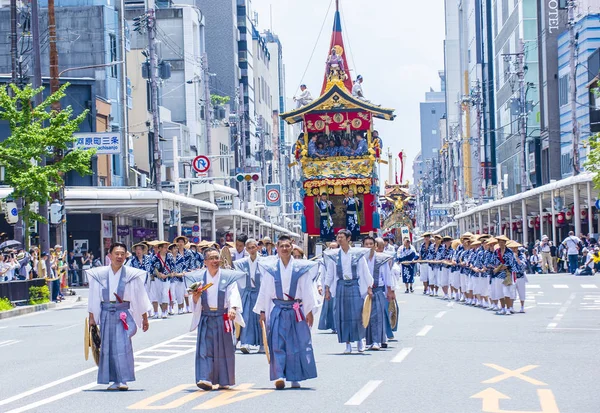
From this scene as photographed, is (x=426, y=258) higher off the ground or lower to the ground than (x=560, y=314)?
higher

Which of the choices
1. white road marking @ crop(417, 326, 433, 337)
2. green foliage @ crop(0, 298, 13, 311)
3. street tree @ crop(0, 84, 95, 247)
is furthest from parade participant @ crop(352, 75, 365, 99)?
white road marking @ crop(417, 326, 433, 337)

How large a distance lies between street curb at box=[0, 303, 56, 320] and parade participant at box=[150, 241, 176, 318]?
4.01 m

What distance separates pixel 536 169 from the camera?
74750 mm

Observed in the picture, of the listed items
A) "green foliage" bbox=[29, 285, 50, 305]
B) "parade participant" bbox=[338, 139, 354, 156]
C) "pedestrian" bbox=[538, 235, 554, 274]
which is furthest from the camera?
"pedestrian" bbox=[538, 235, 554, 274]

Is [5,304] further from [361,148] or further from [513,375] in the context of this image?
[513,375]

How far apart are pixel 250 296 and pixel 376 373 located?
4468 mm

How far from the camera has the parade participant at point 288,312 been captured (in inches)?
468

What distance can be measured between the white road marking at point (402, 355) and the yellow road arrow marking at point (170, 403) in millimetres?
3324

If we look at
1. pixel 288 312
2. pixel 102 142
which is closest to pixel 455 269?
pixel 102 142

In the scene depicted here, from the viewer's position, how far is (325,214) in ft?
118

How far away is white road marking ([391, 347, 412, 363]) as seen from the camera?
14.4 m

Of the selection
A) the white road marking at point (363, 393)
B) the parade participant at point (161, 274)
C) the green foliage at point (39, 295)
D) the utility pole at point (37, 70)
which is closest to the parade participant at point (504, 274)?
the parade participant at point (161, 274)

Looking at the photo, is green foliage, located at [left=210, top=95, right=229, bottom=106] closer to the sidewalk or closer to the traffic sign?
the traffic sign

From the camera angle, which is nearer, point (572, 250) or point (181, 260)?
point (181, 260)
